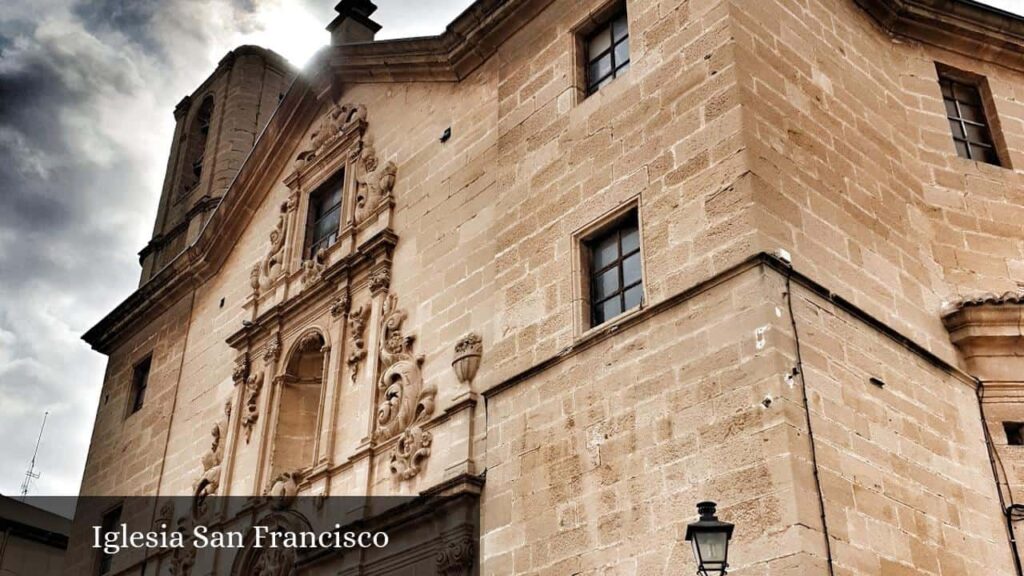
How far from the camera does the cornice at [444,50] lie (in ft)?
39.8

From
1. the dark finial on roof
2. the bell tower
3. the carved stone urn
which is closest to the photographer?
the carved stone urn

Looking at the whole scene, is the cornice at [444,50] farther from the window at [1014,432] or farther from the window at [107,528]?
the window at [107,528]

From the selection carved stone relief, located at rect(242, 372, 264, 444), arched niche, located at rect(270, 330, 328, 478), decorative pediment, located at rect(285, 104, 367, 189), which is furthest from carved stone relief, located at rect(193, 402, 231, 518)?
decorative pediment, located at rect(285, 104, 367, 189)

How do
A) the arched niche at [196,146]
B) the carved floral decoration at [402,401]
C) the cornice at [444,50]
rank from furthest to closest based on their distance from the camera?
the arched niche at [196,146]
the cornice at [444,50]
the carved floral decoration at [402,401]

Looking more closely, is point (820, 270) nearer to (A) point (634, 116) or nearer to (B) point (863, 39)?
(A) point (634, 116)

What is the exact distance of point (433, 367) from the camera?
444 inches

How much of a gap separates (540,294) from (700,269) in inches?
74.6

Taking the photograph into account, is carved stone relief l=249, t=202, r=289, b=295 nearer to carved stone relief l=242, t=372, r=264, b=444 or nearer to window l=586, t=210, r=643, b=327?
carved stone relief l=242, t=372, r=264, b=444

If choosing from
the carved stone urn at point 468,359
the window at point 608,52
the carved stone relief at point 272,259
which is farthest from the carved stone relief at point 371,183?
the window at point 608,52

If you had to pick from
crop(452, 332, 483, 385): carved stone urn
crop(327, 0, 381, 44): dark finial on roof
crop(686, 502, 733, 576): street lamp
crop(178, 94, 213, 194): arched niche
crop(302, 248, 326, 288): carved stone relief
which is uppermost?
crop(178, 94, 213, 194): arched niche

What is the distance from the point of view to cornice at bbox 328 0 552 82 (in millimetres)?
12141

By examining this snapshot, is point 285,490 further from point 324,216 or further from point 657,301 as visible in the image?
point 657,301

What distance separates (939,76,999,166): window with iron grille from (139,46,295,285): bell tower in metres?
11.8

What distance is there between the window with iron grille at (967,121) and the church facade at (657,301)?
0.03 metres
